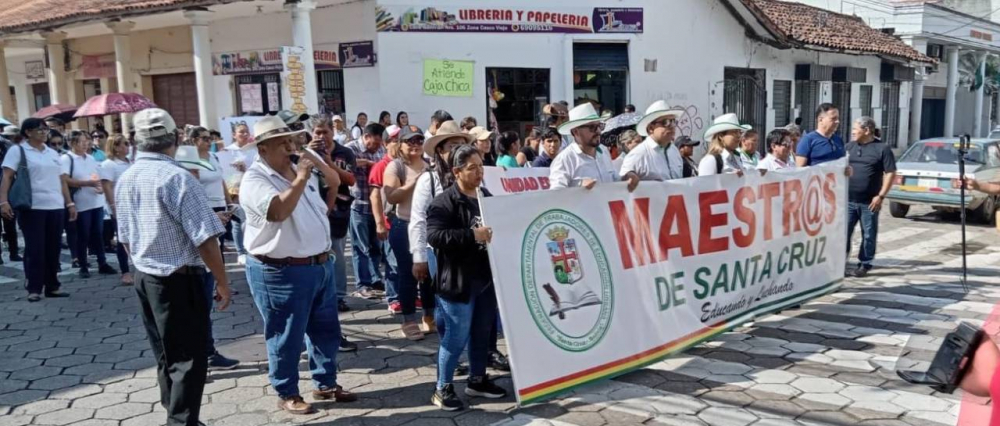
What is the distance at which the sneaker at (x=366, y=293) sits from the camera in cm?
735

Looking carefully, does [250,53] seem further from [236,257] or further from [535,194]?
[535,194]

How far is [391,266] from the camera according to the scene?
6586mm

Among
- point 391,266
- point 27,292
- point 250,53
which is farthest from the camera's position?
point 250,53

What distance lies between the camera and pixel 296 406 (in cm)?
437

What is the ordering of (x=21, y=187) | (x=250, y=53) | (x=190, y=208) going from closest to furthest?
1. (x=190, y=208)
2. (x=21, y=187)
3. (x=250, y=53)

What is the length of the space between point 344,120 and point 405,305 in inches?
356

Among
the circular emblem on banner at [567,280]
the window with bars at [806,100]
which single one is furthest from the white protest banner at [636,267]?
the window with bars at [806,100]

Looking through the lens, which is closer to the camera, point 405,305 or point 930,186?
point 405,305

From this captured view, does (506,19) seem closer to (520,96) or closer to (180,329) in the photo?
(520,96)

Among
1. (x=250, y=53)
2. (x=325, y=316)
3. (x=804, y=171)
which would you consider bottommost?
(x=325, y=316)

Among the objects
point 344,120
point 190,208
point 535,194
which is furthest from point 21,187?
point 344,120

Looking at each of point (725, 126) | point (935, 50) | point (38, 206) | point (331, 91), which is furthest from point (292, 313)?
point (935, 50)

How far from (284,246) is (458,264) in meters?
0.99

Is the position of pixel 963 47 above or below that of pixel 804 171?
above
